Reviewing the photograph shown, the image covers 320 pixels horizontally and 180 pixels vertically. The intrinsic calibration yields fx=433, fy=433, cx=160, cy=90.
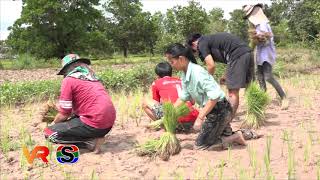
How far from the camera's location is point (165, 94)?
5355 millimetres

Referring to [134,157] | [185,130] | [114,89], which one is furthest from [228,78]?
[114,89]

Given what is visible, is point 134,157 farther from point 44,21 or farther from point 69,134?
point 44,21

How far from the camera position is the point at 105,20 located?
45250mm

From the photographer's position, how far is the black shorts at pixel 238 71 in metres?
5.51

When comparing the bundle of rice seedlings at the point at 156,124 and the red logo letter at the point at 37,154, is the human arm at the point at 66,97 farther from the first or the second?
the bundle of rice seedlings at the point at 156,124

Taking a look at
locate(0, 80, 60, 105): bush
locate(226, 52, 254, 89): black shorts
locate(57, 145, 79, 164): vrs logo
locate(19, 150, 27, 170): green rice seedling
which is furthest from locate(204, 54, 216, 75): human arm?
locate(0, 80, 60, 105): bush

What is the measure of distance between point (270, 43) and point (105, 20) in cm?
4009

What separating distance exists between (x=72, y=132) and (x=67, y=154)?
0.31 metres

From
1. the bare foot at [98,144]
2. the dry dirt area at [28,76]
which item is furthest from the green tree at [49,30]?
the bare foot at [98,144]

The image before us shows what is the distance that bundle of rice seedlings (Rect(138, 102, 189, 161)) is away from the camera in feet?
14.1

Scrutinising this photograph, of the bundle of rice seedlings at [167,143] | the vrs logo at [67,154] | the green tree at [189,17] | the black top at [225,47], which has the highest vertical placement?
the green tree at [189,17]

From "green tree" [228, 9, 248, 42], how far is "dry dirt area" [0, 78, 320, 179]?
35.7 m

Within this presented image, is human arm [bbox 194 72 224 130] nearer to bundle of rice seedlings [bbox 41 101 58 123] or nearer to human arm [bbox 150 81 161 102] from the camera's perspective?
human arm [bbox 150 81 161 102]

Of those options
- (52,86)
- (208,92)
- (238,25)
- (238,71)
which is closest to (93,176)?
(208,92)
